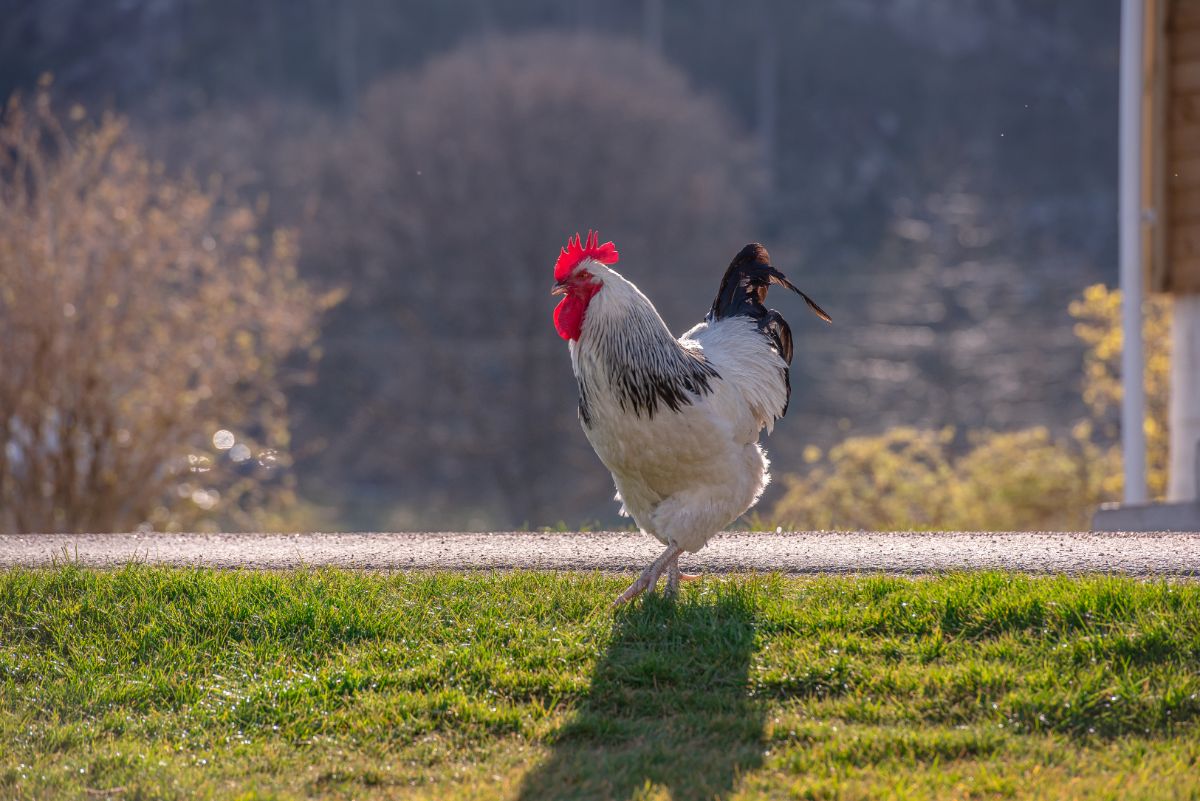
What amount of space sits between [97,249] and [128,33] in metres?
29.1

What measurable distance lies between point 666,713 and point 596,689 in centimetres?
34

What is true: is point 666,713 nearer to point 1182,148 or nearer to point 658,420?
point 658,420

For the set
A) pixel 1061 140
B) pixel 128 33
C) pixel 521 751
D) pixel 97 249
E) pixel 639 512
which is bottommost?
pixel 521 751

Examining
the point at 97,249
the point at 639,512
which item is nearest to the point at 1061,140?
the point at 97,249

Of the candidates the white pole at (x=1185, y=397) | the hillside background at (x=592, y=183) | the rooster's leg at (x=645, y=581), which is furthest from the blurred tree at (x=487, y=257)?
the rooster's leg at (x=645, y=581)

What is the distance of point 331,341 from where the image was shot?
27.9m

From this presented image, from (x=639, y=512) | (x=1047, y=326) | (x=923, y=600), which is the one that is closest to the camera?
(x=923, y=600)

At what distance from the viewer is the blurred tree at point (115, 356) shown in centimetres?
1402

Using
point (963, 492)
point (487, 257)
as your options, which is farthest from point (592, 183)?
point (963, 492)

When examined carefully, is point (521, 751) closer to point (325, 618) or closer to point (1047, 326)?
point (325, 618)

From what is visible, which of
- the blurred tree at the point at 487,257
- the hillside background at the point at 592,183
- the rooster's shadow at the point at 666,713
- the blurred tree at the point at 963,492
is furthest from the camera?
the hillside background at the point at 592,183

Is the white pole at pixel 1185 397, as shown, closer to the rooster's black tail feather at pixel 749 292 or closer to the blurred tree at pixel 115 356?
the rooster's black tail feather at pixel 749 292

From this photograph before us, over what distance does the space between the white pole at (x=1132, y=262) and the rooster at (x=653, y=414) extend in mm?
7106

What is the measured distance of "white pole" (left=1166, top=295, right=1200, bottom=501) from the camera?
1286 cm
